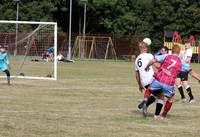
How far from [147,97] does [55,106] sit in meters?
2.83

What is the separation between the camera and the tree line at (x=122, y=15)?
6844 centimetres

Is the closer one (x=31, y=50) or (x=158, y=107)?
(x=158, y=107)

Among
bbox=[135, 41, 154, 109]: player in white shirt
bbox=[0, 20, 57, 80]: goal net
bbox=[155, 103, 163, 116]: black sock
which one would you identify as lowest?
bbox=[0, 20, 57, 80]: goal net

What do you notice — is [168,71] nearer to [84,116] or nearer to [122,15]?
[84,116]

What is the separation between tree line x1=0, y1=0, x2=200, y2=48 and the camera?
6844cm

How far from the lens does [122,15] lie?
253 ft

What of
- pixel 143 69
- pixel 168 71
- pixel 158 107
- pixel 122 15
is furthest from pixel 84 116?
pixel 122 15

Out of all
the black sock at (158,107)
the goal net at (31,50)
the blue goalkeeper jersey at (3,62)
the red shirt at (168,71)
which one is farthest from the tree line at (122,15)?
the red shirt at (168,71)

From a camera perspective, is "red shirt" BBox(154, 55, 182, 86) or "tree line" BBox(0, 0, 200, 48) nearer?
"red shirt" BBox(154, 55, 182, 86)

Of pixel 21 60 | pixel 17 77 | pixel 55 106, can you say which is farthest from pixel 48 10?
pixel 55 106

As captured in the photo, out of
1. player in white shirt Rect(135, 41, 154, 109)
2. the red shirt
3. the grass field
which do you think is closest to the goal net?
the grass field

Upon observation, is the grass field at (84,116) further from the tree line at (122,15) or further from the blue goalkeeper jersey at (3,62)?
the tree line at (122,15)

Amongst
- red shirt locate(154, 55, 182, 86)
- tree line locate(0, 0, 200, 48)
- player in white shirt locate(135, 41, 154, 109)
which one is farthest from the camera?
tree line locate(0, 0, 200, 48)

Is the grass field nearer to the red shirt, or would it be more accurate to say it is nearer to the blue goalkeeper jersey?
the red shirt
